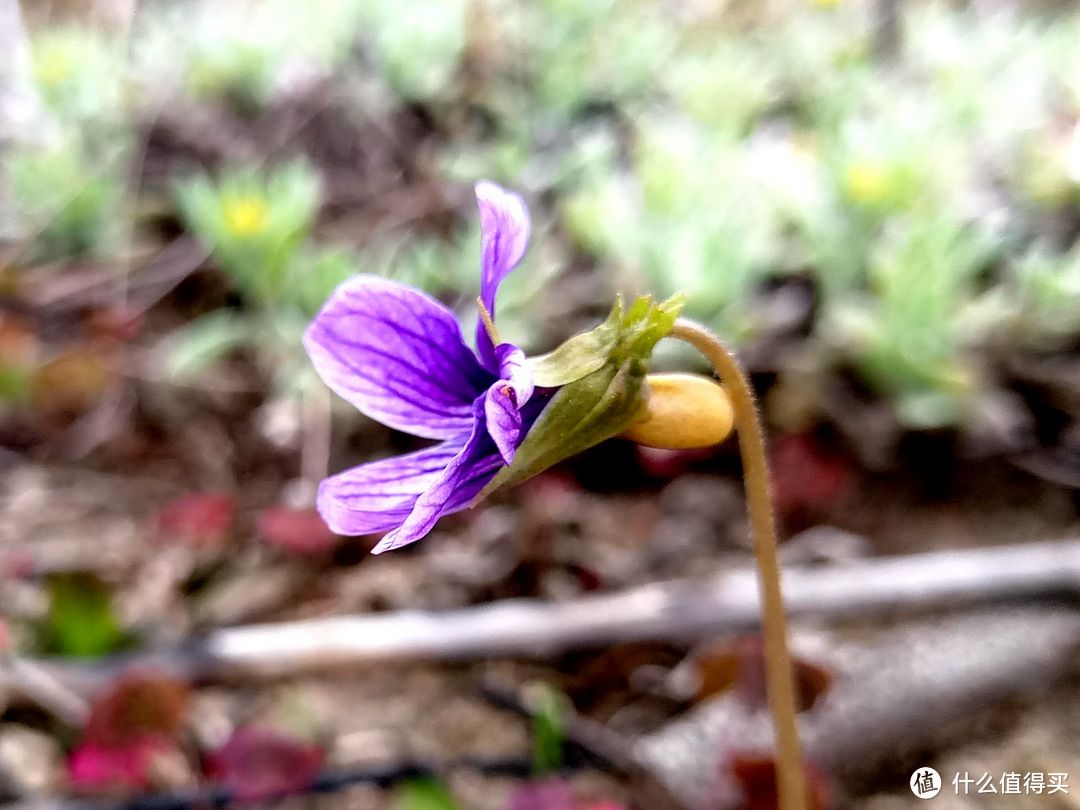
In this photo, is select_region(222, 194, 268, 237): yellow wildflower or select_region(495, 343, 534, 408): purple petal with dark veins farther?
select_region(222, 194, 268, 237): yellow wildflower

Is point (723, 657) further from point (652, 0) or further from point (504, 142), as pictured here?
point (652, 0)

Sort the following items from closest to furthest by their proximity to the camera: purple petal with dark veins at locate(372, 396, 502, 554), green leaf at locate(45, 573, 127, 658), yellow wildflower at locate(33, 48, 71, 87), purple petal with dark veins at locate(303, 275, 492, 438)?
1. purple petal with dark veins at locate(372, 396, 502, 554)
2. purple petal with dark veins at locate(303, 275, 492, 438)
3. green leaf at locate(45, 573, 127, 658)
4. yellow wildflower at locate(33, 48, 71, 87)

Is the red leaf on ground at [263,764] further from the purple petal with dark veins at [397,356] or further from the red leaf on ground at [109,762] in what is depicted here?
the purple petal with dark veins at [397,356]

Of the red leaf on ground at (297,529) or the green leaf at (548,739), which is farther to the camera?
the red leaf on ground at (297,529)

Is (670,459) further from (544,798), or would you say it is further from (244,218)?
(244,218)

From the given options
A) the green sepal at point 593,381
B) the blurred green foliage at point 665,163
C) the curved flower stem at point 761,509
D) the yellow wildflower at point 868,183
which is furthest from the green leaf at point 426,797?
the yellow wildflower at point 868,183

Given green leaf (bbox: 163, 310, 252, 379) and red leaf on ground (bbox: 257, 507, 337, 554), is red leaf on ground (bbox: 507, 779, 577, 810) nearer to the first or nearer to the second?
red leaf on ground (bbox: 257, 507, 337, 554)

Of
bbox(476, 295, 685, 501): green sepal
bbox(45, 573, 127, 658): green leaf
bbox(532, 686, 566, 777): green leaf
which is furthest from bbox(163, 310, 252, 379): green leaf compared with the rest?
bbox(476, 295, 685, 501): green sepal
